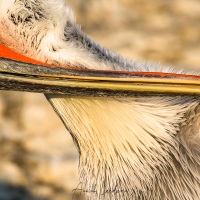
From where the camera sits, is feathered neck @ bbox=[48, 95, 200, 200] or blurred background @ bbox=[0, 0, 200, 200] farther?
blurred background @ bbox=[0, 0, 200, 200]

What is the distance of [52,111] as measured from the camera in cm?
501

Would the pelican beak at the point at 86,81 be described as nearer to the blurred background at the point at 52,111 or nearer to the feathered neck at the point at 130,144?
the feathered neck at the point at 130,144

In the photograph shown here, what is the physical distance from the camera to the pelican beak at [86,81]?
7.20ft

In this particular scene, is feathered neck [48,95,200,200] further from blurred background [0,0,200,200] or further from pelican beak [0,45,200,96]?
blurred background [0,0,200,200]

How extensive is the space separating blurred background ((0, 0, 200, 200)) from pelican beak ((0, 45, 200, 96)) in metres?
2.02

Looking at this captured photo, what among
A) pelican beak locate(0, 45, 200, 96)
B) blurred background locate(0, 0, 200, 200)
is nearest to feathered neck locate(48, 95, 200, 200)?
pelican beak locate(0, 45, 200, 96)

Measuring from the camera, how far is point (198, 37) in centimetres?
557

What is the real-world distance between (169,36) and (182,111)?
133 inches

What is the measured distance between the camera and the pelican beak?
219 cm

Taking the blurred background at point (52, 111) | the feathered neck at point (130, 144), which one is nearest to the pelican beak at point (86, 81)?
the feathered neck at point (130, 144)

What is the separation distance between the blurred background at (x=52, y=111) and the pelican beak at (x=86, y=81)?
2.02 m

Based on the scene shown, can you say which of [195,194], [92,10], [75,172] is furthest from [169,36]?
[195,194]

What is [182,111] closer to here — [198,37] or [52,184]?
[52,184]

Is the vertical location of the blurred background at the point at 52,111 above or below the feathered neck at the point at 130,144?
above
